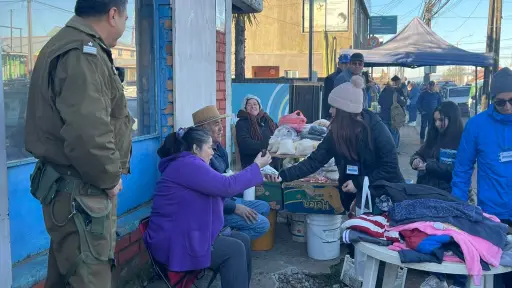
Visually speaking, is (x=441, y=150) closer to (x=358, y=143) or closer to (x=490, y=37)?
(x=358, y=143)

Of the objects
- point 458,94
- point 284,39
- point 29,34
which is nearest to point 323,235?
point 29,34

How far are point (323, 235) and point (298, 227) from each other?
551 mm

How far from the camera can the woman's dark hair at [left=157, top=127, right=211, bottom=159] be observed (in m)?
3.35

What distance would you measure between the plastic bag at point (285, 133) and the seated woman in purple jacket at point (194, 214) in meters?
2.42

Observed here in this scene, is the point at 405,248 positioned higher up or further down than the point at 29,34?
further down

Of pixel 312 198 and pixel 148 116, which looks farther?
pixel 312 198

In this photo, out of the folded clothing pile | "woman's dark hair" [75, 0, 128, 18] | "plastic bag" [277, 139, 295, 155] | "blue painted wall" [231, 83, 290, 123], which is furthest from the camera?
"blue painted wall" [231, 83, 290, 123]

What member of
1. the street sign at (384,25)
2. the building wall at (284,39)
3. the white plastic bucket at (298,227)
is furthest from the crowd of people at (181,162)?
the building wall at (284,39)

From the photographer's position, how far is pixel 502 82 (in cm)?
308

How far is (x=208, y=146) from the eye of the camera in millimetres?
3385

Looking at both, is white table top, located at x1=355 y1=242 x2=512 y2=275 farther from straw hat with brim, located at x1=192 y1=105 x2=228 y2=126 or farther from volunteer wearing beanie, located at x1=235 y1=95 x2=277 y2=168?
volunteer wearing beanie, located at x1=235 y1=95 x2=277 y2=168

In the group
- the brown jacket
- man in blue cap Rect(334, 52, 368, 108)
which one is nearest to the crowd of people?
the brown jacket

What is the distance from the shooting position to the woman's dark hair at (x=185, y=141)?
132 inches

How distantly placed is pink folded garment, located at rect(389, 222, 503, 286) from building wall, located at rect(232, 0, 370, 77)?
26.3m
